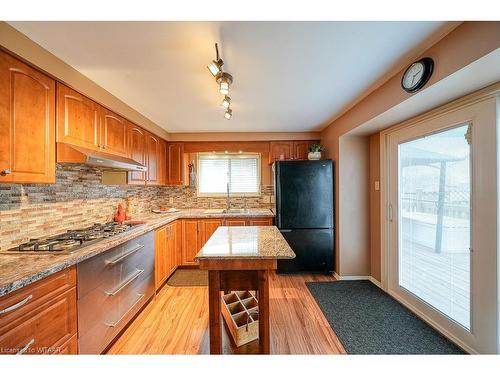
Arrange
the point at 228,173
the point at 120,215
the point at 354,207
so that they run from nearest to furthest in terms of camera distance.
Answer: the point at 120,215, the point at 354,207, the point at 228,173

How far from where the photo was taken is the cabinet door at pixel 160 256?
256cm

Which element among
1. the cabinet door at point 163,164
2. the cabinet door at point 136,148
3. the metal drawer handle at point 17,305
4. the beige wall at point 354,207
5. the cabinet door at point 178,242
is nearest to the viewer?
the metal drawer handle at point 17,305

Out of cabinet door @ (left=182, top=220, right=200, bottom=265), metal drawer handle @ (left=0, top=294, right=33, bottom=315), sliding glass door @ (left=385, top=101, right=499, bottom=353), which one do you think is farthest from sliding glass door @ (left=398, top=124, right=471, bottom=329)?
metal drawer handle @ (left=0, top=294, right=33, bottom=315)

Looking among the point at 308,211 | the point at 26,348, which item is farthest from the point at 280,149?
the point at 26,348

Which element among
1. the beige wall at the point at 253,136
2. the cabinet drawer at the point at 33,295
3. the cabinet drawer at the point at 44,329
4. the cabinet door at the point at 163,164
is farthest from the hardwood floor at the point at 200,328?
the beige wall at the point at 253,136

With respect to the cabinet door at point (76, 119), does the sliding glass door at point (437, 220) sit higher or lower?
lower

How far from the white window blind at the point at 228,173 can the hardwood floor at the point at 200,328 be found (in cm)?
189

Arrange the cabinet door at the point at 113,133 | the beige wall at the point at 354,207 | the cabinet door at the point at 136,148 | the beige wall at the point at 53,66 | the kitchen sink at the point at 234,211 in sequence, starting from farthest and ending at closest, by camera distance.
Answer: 1. the kitchen sink at the point at 234,211
2. the beige wall at the point at 354,207
3. the cabinet door at the point at 136,148
4. the cabinet door at the point at 113,133
5. the beige wall at the point at 53,66

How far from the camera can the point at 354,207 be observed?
116 inches

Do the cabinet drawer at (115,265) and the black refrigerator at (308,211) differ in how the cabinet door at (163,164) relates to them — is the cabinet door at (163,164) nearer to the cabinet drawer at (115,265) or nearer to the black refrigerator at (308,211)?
the cabinet drawer at (115,265)

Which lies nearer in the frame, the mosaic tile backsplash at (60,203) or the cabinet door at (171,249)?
the mosaic tile backsplash at (60,203)

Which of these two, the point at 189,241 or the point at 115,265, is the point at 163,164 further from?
the point at 115,265

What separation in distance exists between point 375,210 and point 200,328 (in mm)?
2527

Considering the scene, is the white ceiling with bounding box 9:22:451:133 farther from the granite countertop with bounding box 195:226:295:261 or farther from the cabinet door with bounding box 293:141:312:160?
the granite countertop with bounding box 195:226:295:261
